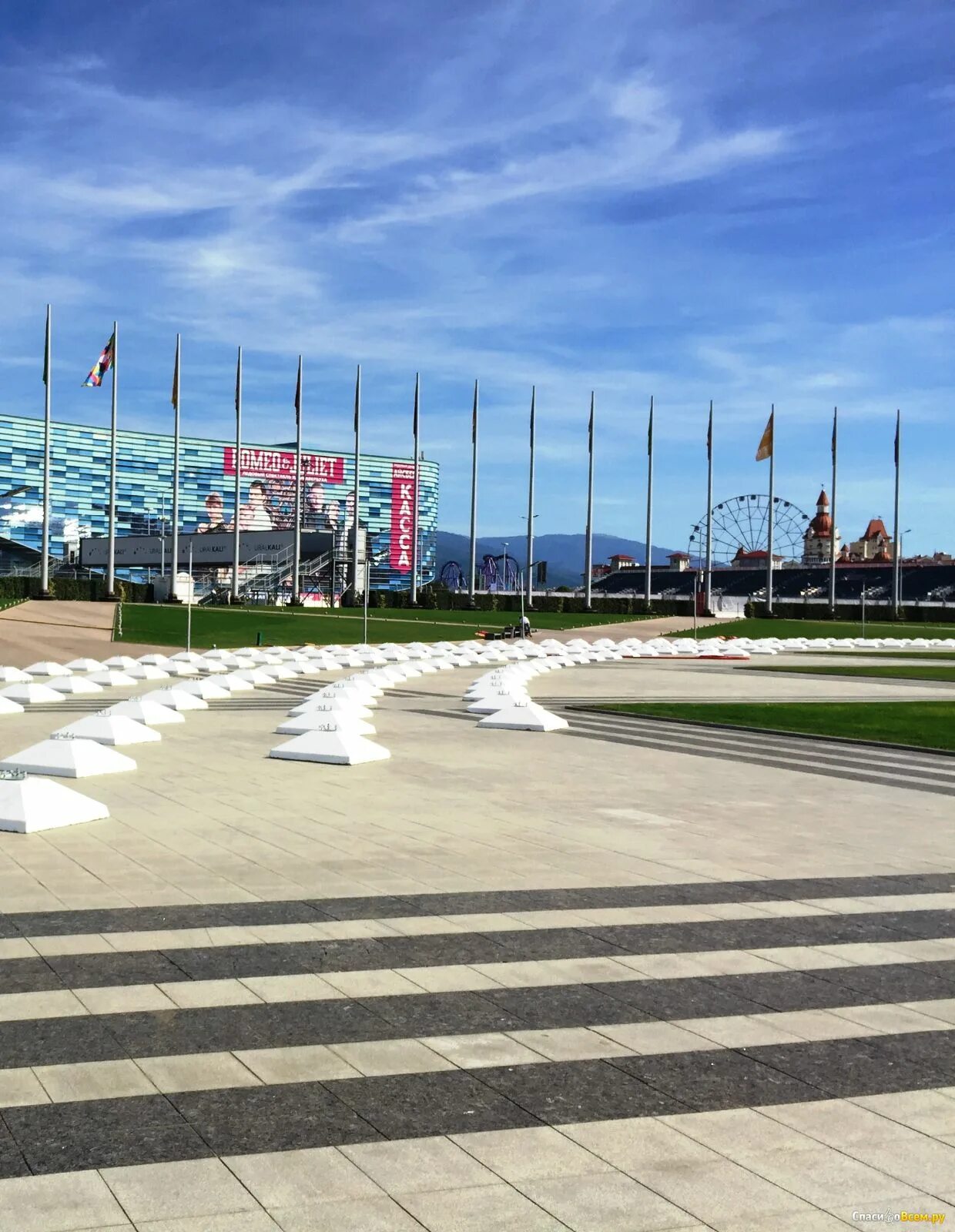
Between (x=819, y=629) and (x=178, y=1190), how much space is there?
74.5m

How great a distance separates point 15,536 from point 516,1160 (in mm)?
175722

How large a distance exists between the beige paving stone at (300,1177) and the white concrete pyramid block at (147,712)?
16.6 meters

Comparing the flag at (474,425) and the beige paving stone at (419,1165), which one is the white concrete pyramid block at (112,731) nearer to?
the beige paving stone at (419,1165)

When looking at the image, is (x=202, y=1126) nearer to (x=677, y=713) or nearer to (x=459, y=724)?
(x=459, y=724)

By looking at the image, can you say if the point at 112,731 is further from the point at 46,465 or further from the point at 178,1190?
the point at 46,465

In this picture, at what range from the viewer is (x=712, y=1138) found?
505cm

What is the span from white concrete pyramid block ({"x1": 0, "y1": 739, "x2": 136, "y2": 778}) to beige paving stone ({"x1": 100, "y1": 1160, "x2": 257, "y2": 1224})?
1100 cm

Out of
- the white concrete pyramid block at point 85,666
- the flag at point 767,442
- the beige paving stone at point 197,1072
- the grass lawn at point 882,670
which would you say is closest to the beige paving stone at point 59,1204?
the beige paving stone at point 197,1072

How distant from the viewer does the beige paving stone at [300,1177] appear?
446 centimetres

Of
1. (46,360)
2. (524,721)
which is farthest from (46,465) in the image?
(524,721)

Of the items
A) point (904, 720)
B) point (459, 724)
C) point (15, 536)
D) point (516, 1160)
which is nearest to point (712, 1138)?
point (516, 1160)

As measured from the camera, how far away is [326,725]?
18500 millimetres

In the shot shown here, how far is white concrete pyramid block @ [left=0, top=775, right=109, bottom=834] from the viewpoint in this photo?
1168cm

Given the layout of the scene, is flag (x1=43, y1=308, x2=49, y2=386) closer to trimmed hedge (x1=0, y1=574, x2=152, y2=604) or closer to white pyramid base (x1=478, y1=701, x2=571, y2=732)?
trimmed hedge (x1=0, y1=574, x2=152, y2=604)
